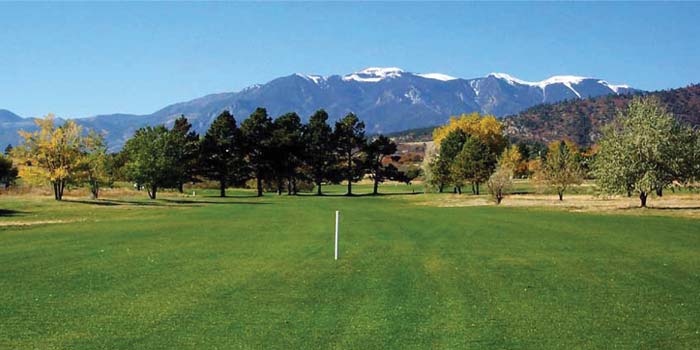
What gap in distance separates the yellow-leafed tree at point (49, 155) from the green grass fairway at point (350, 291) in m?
30.4

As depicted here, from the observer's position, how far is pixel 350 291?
1479 centimetres

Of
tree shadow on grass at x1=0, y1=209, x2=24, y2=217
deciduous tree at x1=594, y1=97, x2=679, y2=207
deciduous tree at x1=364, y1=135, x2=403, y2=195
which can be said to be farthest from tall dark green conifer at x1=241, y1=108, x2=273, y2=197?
deciduous tree at x1=594, y1=97, x2=679, y2=207

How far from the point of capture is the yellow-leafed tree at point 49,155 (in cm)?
5647

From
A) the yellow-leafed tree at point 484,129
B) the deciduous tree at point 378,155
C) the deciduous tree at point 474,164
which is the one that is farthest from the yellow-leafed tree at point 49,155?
the yellow-leafed tree at point 484,129

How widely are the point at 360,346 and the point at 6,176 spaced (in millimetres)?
104233

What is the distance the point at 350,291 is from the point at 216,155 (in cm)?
7588

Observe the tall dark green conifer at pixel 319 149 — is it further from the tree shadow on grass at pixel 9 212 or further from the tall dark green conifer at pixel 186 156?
the tree shadow on grass at pixel 9 212

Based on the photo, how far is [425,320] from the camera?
11859mm

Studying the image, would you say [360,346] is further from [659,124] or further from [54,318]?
[659,124]

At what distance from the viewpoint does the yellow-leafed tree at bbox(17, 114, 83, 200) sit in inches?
2223

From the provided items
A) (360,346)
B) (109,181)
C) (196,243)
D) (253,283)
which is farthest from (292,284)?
(109,181)

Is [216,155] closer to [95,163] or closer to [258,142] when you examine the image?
[258,142]

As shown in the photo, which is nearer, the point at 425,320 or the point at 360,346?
the point at 360,346

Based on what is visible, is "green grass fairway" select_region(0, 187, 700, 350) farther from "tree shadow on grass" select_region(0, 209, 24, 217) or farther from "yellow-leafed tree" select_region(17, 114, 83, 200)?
"yellow-leafed tree" select_region(17, 114, 83, 200)
